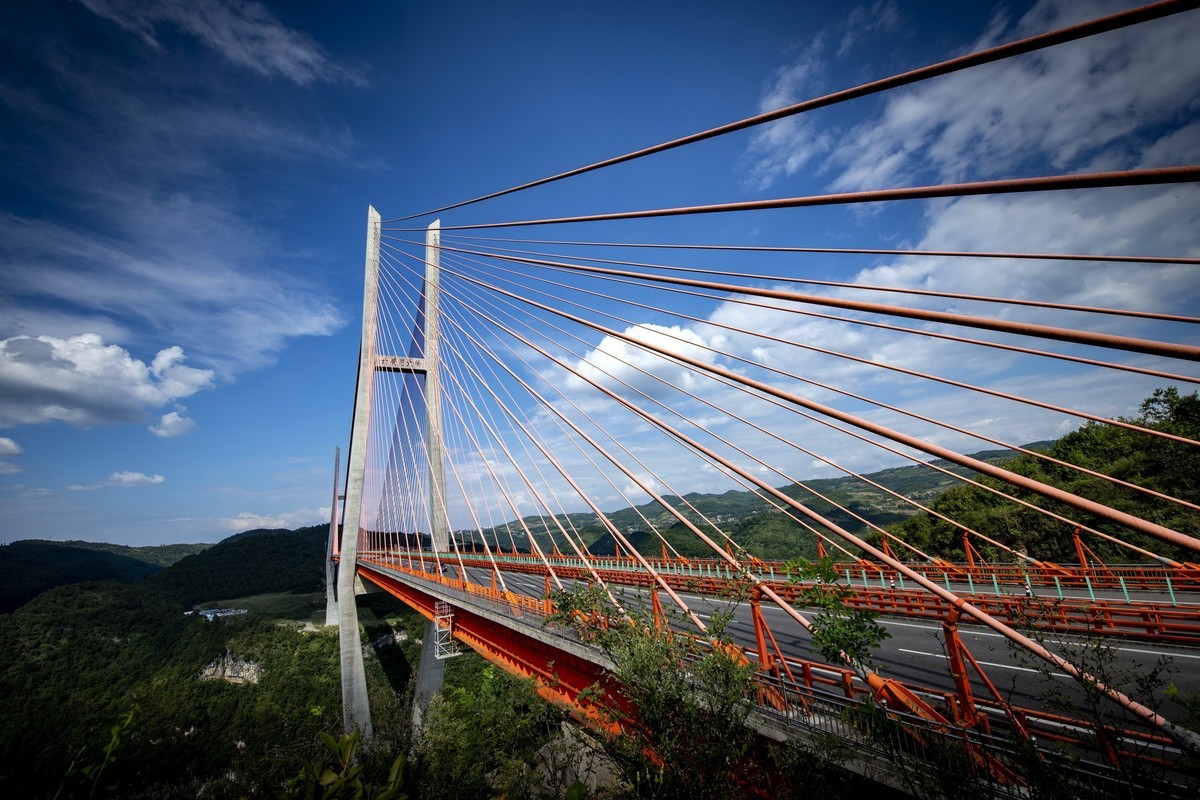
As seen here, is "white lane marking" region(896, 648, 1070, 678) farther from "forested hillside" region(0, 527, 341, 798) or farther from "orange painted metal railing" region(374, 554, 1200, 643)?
"forested hillside" region(0, 527, 341, 798)

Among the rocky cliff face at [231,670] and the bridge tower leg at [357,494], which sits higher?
the bridge tower leg at [357,494]

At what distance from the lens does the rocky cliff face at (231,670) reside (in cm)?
4134

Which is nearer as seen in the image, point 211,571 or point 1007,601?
point 1007,601

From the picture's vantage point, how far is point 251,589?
75312mm

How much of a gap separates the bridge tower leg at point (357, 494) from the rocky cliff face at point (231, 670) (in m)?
27.1

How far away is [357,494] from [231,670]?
32593 mm

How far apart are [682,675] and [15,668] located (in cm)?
6043

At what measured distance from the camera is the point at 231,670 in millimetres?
42062

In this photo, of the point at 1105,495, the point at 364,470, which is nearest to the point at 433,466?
the point at 364,470

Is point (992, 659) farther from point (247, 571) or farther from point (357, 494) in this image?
point (247, 571)

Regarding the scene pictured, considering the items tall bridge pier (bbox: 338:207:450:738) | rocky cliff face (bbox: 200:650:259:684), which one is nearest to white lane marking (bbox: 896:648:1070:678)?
tall bridge pier (bbox: 338:207:450:738)

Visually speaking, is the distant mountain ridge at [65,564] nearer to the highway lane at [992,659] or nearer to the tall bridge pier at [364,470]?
the tall bridge pier at [364,470]

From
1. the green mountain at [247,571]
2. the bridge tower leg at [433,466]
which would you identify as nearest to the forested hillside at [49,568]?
the green mountain at [247,571]

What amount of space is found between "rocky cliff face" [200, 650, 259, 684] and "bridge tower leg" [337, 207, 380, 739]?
88.8 ft
